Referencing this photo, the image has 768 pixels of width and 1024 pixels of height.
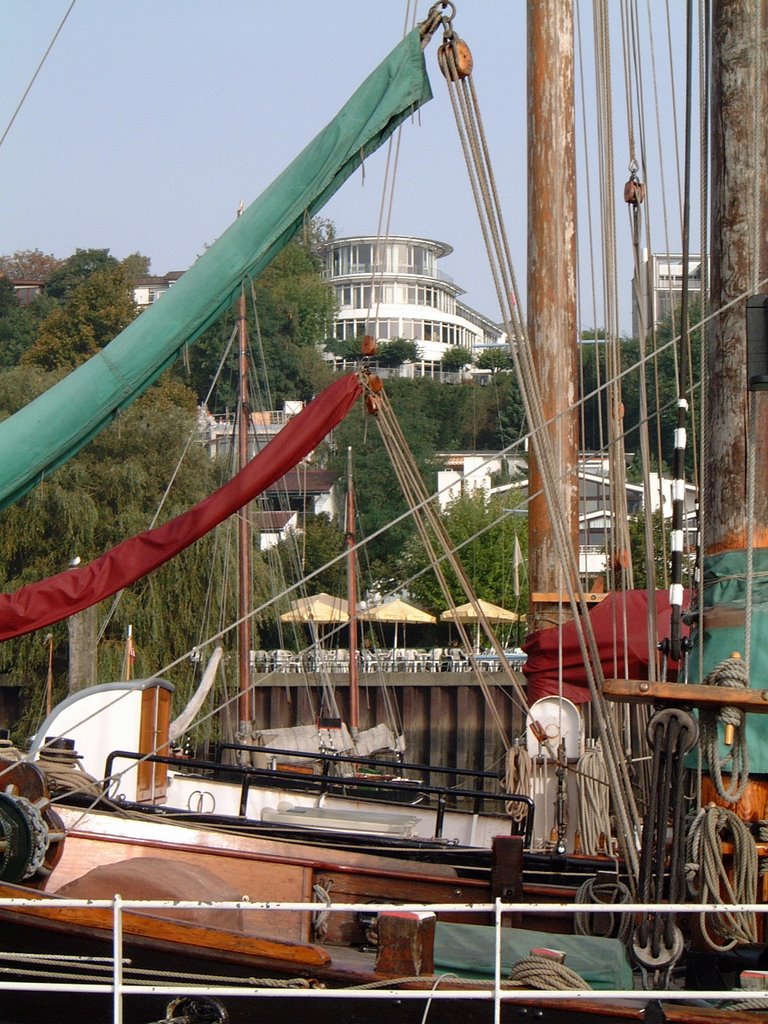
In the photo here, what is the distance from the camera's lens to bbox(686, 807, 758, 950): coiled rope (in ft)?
17.7

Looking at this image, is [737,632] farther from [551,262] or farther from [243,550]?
[243,550]

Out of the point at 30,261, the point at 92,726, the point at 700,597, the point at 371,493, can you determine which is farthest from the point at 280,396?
the point at 700,597

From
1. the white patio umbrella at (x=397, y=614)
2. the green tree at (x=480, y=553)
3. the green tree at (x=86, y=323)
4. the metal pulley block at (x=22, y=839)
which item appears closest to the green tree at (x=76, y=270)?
the green tree at (x=86, y=323)

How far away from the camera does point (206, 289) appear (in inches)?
314

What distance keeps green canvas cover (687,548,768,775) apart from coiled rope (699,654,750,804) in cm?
28

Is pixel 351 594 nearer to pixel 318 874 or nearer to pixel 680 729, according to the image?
pixel 318 874

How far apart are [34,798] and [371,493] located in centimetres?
5023

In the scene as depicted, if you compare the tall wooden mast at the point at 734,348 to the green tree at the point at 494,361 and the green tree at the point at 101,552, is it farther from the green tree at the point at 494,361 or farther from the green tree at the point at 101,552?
the green tree at the point at 494,361

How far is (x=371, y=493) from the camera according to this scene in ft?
189

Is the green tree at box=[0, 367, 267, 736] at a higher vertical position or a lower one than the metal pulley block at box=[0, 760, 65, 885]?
higher

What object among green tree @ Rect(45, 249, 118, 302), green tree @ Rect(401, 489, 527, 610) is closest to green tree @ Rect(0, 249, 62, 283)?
green tree @ Rect(45, 249, 118, 302)

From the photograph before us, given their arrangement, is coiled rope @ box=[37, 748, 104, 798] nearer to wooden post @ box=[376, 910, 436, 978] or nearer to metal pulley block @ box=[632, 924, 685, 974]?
wooden post @ box=[376, 910, 436, 978]

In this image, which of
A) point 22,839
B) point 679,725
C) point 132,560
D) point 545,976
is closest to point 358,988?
point 545,976

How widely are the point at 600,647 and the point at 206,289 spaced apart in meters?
4.19
